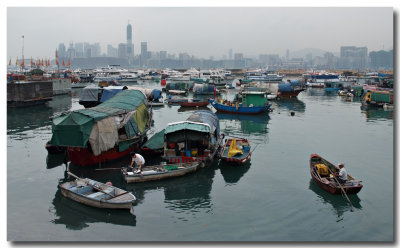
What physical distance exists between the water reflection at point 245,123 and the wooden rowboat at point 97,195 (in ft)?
60.7

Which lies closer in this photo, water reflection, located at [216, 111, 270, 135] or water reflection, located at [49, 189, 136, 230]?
water reflection, located at [49, 189, 136, 230]

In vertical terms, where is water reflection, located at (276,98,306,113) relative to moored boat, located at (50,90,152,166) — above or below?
above

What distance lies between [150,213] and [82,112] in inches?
345

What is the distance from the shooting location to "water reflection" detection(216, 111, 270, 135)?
35.4m

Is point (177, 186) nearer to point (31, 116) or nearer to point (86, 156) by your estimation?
point (86, 156)

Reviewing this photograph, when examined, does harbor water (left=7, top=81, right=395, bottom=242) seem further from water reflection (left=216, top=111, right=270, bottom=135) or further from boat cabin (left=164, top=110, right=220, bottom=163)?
water reflection (left=216, top=111, right=270, bottom=135)

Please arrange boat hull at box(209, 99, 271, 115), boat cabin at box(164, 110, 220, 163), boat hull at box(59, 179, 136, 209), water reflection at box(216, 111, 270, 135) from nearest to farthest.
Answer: boat hull at box(59, 179, 136, 209)
boat cabin at box(164, 110, 220, 163)
water reflection at box(216, 111, 270, 135)
boat hull at box(209, 99, 271, 115)

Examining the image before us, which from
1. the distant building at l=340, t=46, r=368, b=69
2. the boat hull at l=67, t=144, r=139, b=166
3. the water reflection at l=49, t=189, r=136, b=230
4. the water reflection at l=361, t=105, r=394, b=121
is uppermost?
the distant building at l=340, t=46, r=368, b=69

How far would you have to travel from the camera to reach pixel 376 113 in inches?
1811

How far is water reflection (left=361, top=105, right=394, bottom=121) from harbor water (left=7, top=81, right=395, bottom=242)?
13.9 metres

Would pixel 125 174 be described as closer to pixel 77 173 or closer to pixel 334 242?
pixel 77 173

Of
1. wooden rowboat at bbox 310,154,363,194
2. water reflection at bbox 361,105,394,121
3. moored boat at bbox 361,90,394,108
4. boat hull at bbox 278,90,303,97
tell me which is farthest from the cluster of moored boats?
boat hull at bbox 278,90,303,97

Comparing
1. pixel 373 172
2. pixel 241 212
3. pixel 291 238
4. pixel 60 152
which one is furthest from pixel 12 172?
pixel 373 172

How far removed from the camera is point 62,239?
1340 centimetres
